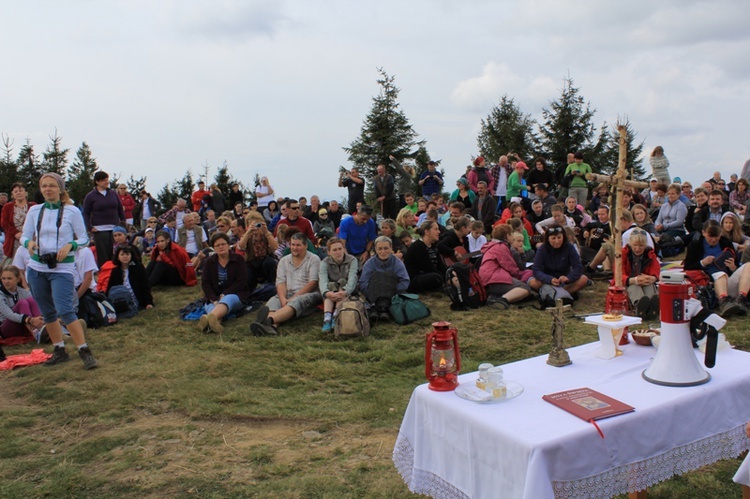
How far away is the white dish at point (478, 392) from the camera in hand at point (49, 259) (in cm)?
446

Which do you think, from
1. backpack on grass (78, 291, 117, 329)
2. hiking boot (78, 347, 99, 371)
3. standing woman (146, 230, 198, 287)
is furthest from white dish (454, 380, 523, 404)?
standing woman (146, 230, 198, 287)

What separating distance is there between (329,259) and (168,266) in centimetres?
388

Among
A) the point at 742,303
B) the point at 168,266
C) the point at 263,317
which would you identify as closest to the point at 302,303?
the point at 263,317

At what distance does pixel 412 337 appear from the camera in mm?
6973

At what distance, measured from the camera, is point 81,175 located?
22.8m

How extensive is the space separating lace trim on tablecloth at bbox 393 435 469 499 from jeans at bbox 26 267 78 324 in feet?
14.0

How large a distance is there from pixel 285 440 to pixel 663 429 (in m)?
2.77

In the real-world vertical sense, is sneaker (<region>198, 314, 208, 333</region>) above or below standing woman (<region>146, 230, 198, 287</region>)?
below

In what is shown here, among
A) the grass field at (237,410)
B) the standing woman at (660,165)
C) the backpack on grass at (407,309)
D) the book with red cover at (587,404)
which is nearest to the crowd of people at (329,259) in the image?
the backpack on grass at (407,309)

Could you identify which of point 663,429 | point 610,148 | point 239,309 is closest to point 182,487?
point 663,429

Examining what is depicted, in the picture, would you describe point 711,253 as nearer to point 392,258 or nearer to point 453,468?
point 392,258

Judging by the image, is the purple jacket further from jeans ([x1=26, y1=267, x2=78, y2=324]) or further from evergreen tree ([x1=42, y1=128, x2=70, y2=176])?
evergreen tree ([x1=42, y1=128, x2=70, y2=176])

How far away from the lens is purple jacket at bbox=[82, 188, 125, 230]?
945cm

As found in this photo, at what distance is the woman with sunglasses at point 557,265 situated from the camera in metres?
7.94
